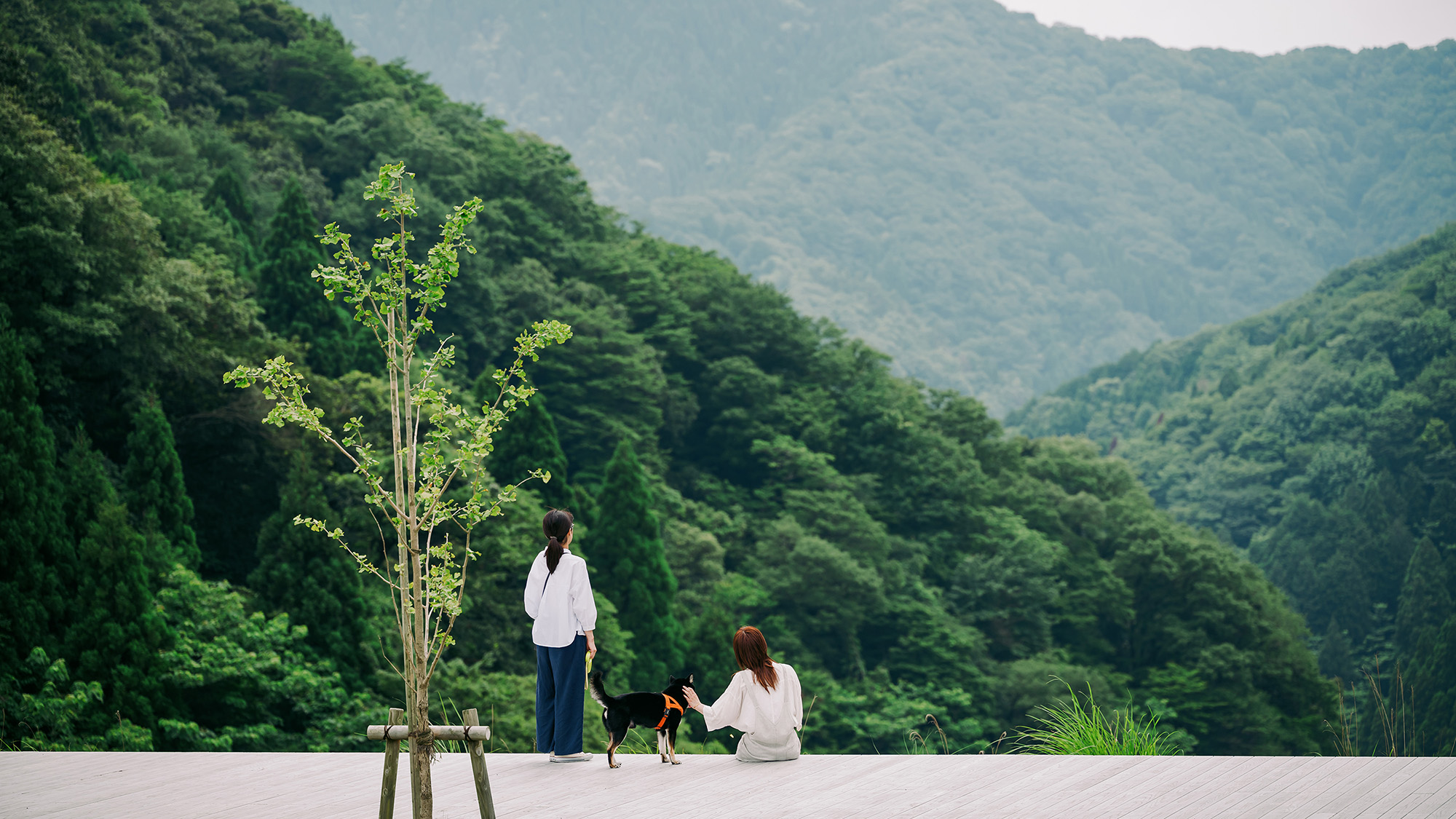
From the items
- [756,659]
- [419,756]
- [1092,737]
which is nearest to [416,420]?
[419,756]

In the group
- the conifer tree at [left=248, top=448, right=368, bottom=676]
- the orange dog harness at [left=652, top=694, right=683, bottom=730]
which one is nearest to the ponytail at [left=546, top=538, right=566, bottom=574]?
the orange dog harness at [left=652, top=694, right=683, bottom=730]

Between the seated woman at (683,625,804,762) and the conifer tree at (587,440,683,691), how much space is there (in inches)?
608

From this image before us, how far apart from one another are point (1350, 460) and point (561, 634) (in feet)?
181

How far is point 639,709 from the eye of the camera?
5.18 m

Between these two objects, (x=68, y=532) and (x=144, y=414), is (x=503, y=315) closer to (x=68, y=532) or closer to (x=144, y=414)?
(x=144, y=414)

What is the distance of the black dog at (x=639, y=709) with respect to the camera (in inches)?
201

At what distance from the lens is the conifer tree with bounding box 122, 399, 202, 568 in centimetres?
1603

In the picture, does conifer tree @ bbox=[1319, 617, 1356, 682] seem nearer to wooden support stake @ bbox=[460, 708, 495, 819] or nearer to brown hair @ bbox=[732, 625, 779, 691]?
brown hair @ bbox=[732, 625, 779, 691]

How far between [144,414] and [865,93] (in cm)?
14806

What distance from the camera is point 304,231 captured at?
21984 mm

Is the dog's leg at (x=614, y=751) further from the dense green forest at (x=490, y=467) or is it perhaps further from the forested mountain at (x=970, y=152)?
the forested mountain at (x=970, y=152)

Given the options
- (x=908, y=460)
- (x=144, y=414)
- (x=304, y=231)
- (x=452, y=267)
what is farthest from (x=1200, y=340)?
(x=452, y=267)

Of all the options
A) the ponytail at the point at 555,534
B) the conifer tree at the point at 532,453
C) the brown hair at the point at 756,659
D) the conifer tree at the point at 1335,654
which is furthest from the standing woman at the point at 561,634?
the conifer tree at the point at 1335,654

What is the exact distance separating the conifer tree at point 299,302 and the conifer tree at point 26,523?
6178mm
